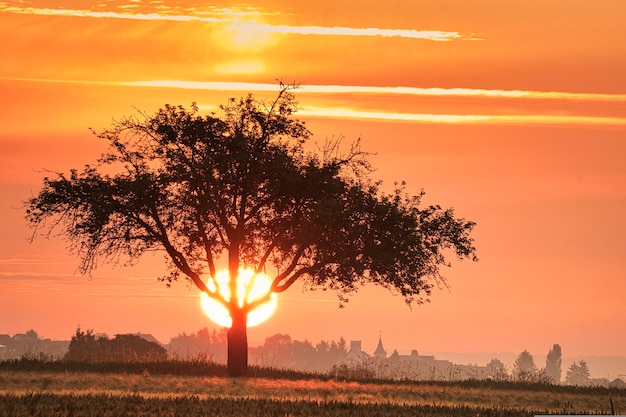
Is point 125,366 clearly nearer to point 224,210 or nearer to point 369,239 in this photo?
point 224,210

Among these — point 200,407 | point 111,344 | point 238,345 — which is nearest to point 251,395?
point 200,407

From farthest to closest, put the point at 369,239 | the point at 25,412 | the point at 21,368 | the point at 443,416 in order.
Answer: the point at 369,239 → the point at 21,368 → the point at 443,416 → the point at 25,412

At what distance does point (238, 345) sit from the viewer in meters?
50.8

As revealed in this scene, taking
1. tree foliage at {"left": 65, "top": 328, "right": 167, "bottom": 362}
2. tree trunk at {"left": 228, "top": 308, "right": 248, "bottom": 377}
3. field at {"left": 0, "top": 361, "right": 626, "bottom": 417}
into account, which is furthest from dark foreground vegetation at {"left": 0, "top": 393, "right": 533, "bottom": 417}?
tree foliage at {"left": 65, "top": 328, "right": 167, "bottom": 362}

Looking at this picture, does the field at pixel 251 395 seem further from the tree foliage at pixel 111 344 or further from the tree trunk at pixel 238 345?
the tree foliage at pixel 111 344

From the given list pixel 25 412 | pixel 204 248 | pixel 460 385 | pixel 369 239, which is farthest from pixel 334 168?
pixel 25 412

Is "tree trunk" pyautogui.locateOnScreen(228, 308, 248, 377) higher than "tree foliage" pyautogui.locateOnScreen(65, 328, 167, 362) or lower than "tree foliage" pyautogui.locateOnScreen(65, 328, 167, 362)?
lower

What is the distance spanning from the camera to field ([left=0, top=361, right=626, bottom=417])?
30684 mm

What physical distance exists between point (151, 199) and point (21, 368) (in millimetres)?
9762

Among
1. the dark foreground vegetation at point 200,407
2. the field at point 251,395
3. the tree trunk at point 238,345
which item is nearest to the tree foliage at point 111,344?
the tree trunk at point 238,345

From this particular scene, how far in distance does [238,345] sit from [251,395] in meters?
12.7

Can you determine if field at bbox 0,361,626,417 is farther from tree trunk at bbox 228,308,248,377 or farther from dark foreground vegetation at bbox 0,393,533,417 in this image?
tree trunk at bbox 228,308,248,377

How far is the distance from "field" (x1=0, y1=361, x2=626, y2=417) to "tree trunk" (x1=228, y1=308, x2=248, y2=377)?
0.65 m

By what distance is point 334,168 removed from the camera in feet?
167
